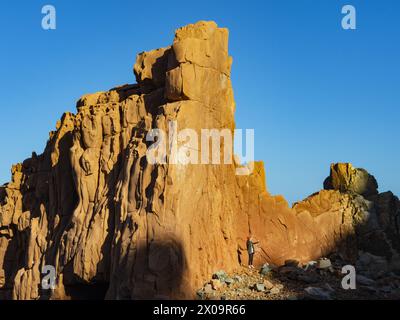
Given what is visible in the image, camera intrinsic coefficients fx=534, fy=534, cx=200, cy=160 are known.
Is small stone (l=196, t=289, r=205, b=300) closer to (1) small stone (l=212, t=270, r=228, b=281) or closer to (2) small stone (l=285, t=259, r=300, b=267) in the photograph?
(1) small stone (l=212, t=270, r=228, b=281)

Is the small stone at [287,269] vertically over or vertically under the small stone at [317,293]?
over

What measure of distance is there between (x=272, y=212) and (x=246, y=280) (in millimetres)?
4466

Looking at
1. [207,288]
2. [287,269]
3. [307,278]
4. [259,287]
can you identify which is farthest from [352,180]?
[207,288]

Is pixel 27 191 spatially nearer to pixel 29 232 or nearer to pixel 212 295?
pixel 29 232

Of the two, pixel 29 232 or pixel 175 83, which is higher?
pixel 175 83

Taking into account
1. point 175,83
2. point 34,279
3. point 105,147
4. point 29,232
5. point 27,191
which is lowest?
point 34,279

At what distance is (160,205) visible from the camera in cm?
1995

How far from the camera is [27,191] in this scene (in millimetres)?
33375

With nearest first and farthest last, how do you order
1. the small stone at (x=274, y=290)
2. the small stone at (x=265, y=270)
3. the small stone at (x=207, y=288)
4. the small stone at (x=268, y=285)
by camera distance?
the small stone at (x=207, y=288), the small stone at (x=274, y=290), the small stone at (x=268, y=285), the small stone at (x=265, y=270)

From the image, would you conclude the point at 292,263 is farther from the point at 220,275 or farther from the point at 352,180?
the point at 352,180

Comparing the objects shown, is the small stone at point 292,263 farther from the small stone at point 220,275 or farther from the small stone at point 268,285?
the small stone at point 220,275

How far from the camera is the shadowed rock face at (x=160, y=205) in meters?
19.8

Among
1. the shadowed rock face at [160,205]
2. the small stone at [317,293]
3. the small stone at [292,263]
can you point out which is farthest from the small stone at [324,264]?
the small stone at [317,293]
